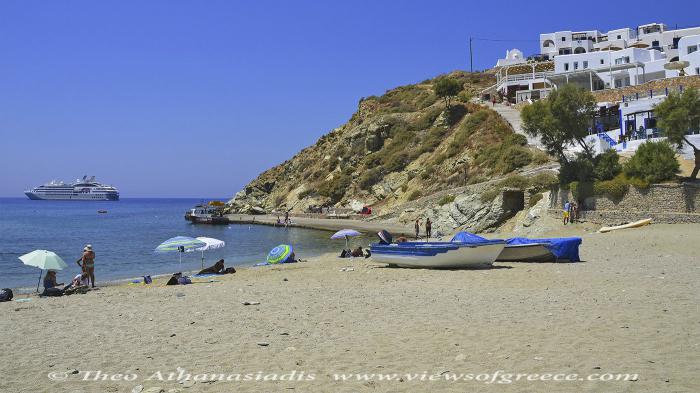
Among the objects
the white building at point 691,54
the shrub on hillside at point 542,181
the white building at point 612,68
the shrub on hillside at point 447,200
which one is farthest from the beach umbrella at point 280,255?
the white building at point 612,68

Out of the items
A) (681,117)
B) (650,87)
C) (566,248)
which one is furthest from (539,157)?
(566,248)

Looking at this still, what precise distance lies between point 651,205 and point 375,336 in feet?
79.7

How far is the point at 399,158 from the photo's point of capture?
66.3 meters

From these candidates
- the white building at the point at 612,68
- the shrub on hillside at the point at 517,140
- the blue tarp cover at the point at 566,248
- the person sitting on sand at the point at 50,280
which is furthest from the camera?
the white building at the point at 612,68

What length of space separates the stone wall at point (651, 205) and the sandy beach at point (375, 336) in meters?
12.4

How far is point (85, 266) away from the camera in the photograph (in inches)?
770

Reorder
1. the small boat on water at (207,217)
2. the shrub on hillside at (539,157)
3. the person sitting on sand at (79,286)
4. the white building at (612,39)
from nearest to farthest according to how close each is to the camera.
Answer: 1. the person sitting on sand at (79,286)
2. the shrub on hillside at (539,157)
3. the small boat on water at (207,217)
4. the white building at (612,39)

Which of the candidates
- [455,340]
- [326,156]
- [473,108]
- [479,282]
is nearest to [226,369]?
[455,340]

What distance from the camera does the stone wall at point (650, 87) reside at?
46.4 m

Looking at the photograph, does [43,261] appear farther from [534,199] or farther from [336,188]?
[336,188]

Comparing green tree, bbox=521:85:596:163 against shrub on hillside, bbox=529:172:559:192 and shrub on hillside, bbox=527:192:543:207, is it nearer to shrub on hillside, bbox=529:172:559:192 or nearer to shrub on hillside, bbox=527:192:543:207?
shrub on hillside, bbox=529:172:559:192

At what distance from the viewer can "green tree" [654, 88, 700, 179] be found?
2884 cm

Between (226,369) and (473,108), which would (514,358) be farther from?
(473,108)

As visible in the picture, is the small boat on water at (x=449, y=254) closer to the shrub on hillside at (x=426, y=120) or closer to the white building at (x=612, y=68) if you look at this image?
the white building at (x=612, y=68)
